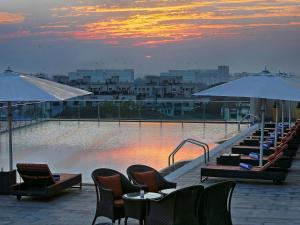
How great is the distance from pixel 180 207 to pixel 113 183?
5.25 ft

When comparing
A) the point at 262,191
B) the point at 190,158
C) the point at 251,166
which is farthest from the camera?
the point at 190,158

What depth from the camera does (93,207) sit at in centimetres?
897

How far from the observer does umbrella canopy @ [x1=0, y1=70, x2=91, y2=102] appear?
9.11 metres

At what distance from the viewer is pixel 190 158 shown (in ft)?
49.2

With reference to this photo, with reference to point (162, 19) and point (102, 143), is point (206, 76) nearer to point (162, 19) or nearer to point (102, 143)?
point (162, 19)

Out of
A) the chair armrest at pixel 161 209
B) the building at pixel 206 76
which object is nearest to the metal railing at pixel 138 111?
the building at pixel 206 76

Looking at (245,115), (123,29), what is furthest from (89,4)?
(245,115)

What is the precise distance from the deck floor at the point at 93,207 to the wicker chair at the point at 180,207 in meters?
1.16

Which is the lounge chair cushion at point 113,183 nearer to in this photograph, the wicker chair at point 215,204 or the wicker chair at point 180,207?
the wicker chair at point 180,207

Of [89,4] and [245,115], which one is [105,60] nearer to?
[89,4]

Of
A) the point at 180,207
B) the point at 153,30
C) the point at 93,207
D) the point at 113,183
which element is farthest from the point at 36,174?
the point at 153,30

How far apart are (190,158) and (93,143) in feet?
13.6

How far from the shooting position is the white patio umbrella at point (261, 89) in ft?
33.3

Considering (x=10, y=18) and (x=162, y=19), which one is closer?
(x=162, y=19)
